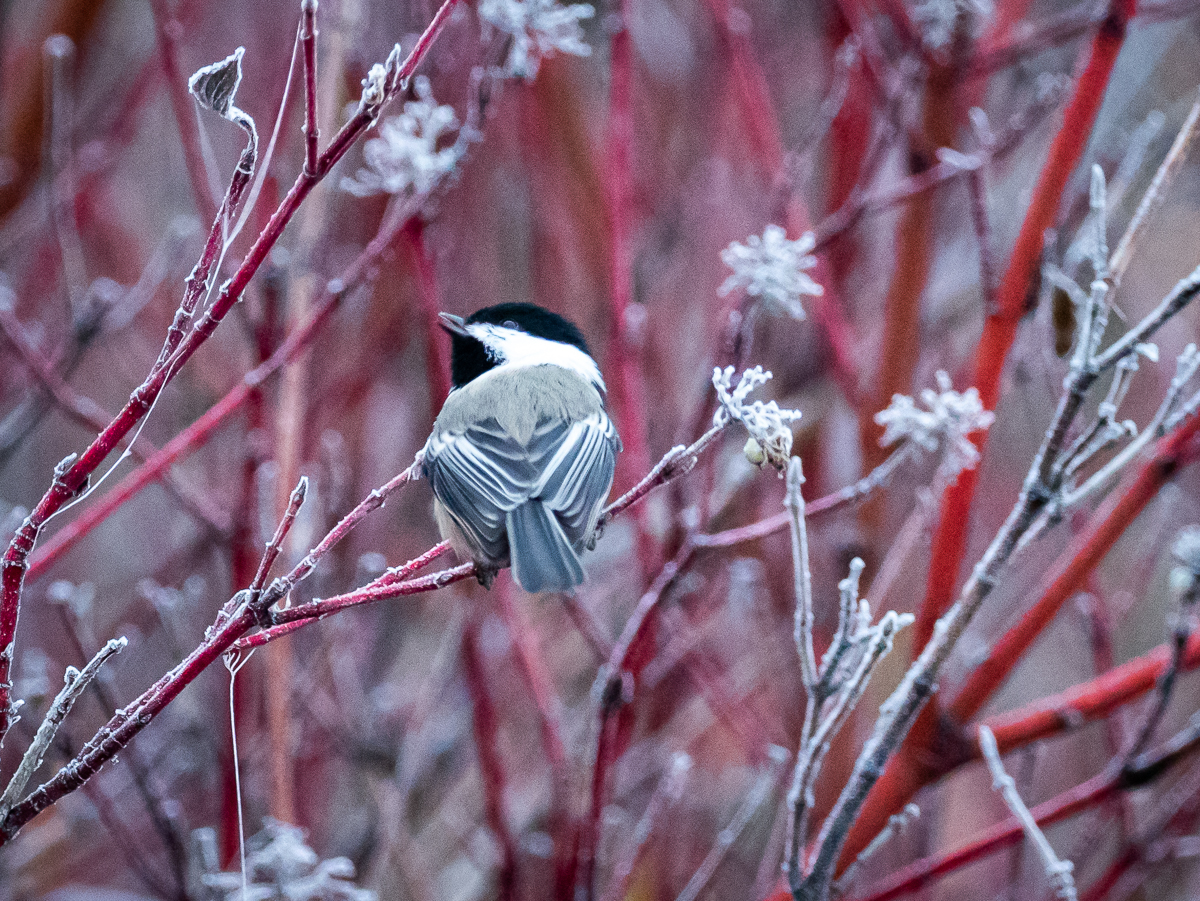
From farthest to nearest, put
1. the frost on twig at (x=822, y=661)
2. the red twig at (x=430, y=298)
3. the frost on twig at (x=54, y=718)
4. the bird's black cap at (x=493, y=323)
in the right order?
Answer: the bird's black cap at (x=493, y=323), the red twig at (x=430, y=298), the frost on twig at (x=822, y=661), the frost on twig at (x=54, y=718)

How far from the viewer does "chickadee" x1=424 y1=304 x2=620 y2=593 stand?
52.7 inches

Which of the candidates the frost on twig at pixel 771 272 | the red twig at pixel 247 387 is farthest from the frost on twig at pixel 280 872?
the frost on twig at pixel 771 272

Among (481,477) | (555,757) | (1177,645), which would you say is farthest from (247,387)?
(1177,645)

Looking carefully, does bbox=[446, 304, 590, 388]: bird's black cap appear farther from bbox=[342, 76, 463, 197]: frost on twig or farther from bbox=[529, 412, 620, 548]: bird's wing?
bbox=[342, 76, 463, 197]: frost on twig

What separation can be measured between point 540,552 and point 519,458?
0.23 m

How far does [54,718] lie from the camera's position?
79cm

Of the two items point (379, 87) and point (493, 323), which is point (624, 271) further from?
point (379, 87)

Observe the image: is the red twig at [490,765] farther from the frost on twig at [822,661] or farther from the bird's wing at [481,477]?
the frost on twig at [822,661]

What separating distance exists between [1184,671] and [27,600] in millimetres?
2456

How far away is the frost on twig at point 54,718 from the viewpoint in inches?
30.3

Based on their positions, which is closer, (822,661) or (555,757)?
(822,661)

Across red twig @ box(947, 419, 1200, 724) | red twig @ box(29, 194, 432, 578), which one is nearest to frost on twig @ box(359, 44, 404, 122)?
red twig @ box(29, 194, 432, 578)

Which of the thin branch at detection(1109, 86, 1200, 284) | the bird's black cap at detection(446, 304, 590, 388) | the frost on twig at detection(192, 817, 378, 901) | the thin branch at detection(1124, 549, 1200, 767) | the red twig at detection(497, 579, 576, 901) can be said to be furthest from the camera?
the bird's black cap at detection(446, 304, 590, 388)

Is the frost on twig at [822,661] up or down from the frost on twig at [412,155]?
down
